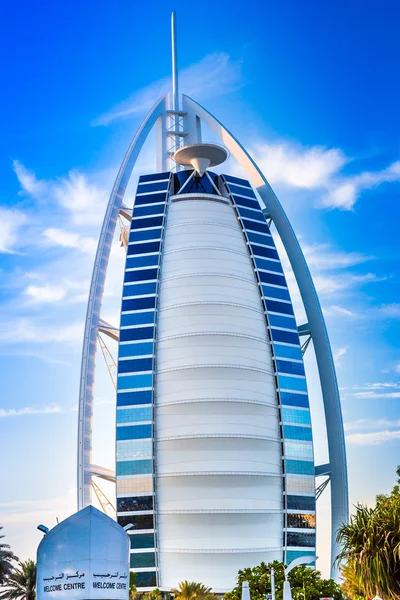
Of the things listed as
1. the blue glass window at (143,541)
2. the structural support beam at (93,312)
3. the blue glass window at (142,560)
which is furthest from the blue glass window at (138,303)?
the blue glass window at (142,560)

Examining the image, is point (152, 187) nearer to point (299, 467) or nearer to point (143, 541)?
point (299, 467)

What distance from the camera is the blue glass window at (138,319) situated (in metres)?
95.6

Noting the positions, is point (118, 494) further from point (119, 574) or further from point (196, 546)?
point (119, 574)

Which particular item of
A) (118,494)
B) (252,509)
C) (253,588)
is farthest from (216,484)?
(253,588)

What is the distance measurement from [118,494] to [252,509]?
15420 millimetres

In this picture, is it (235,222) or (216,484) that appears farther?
(235,222)

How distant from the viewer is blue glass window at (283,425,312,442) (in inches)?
3679

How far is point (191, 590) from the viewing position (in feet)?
237

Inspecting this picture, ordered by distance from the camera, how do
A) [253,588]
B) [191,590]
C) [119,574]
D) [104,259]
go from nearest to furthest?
1. [119,574]
2. [253,588]
3. [191,590]
4. [104,259]

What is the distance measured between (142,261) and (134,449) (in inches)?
969

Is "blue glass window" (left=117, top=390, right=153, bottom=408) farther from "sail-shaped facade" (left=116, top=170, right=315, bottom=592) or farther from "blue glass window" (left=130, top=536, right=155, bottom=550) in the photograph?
"blue glass window" (left=130, top=536, right=155, bottom=550)

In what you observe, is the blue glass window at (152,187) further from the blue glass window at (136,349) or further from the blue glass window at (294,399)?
the blue glass window at (294,399)

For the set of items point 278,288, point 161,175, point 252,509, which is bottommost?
point 252,509

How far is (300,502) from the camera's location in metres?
91.8
